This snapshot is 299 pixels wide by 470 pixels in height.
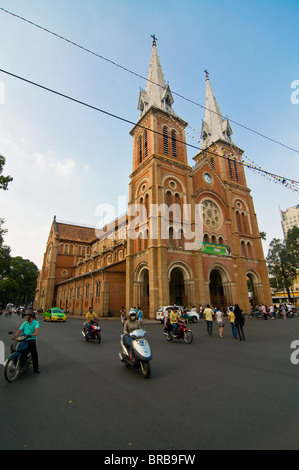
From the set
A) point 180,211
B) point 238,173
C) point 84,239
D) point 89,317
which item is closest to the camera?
point 89,317

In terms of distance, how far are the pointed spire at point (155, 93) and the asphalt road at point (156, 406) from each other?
33547mm

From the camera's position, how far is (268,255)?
42.3 metres

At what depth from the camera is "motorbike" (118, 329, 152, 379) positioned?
19.0ft

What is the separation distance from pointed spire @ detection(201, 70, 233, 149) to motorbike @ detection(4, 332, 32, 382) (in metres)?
38.4

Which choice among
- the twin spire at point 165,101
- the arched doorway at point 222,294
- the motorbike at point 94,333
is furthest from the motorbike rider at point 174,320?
the twin spire at point 165,101

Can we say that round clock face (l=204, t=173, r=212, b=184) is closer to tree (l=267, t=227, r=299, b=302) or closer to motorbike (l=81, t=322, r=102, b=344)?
tree (l=267, t=227, r=299, b=302)

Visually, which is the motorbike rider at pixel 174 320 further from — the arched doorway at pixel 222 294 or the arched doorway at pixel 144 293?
the arched doorway at pixel 222 294

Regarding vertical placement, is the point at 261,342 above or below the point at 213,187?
below

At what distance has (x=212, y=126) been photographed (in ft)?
130

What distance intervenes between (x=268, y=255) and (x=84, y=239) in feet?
133

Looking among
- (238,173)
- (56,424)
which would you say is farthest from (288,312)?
(56,424)

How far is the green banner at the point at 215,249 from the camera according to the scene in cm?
2794
